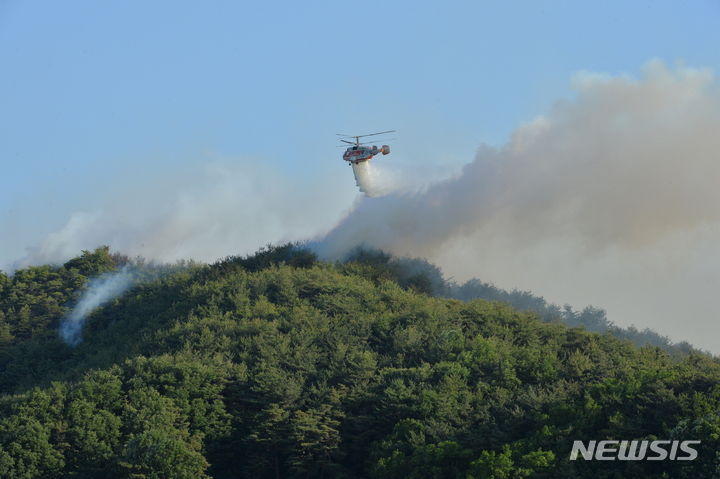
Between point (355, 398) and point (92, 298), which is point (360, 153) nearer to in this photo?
point (355, 398)

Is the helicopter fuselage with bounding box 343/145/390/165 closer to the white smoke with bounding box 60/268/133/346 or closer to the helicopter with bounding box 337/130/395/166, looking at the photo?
the helicopter with bounding box 337/130/395/166

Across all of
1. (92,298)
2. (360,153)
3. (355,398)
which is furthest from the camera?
(92,298)

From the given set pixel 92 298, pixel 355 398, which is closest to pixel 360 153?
pixel 355 398

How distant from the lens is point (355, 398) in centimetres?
6075

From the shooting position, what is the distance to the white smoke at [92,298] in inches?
3935

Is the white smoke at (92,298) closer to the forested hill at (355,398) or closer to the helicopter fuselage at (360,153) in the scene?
the forested hill at (355,398)

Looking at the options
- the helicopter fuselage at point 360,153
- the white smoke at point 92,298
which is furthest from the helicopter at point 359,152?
the white smoke at point 92,298

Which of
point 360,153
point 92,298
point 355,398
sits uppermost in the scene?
point 360,153

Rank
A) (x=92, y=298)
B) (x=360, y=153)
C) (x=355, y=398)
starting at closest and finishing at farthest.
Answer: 1. (x=355, y=398)
2. (x=360, y=153)
3. (x=92, y=298)

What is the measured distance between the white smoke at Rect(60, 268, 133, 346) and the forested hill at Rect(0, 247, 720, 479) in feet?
50.9

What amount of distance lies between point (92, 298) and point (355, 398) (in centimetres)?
5717

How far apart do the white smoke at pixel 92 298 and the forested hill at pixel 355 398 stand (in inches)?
610

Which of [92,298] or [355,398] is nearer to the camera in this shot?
[355,398]

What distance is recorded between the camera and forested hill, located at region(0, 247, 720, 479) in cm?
5044
